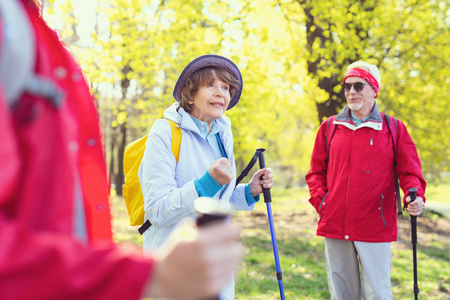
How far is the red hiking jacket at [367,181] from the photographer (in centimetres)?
406

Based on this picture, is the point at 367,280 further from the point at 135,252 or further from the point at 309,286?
the point at 135,252

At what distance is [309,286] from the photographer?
632 cm

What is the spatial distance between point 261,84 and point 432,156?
14.5 ft

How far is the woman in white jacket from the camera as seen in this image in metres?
2.30

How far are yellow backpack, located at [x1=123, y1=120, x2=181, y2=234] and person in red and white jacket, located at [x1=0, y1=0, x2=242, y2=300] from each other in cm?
167

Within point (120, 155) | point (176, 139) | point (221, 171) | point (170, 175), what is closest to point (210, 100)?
point (176, 139)

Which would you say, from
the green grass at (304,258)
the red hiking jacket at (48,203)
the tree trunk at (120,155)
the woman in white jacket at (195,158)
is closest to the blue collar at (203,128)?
the woman in white jacket at (195,158)

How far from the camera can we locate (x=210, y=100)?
2.83 m

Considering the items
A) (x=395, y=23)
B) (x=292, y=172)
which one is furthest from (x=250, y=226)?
(x=292, y=172)

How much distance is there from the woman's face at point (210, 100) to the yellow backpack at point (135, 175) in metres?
0.24

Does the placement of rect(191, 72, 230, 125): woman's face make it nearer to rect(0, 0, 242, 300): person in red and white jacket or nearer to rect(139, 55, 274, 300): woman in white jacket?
rect(139, 55, 274, 300): woman in white jacket

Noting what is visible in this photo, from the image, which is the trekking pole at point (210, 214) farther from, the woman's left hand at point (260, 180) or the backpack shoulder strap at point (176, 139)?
the woman's left hand at point (260, 180)

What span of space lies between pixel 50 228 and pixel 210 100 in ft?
6.62

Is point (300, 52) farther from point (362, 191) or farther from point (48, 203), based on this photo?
point (48, 203)
